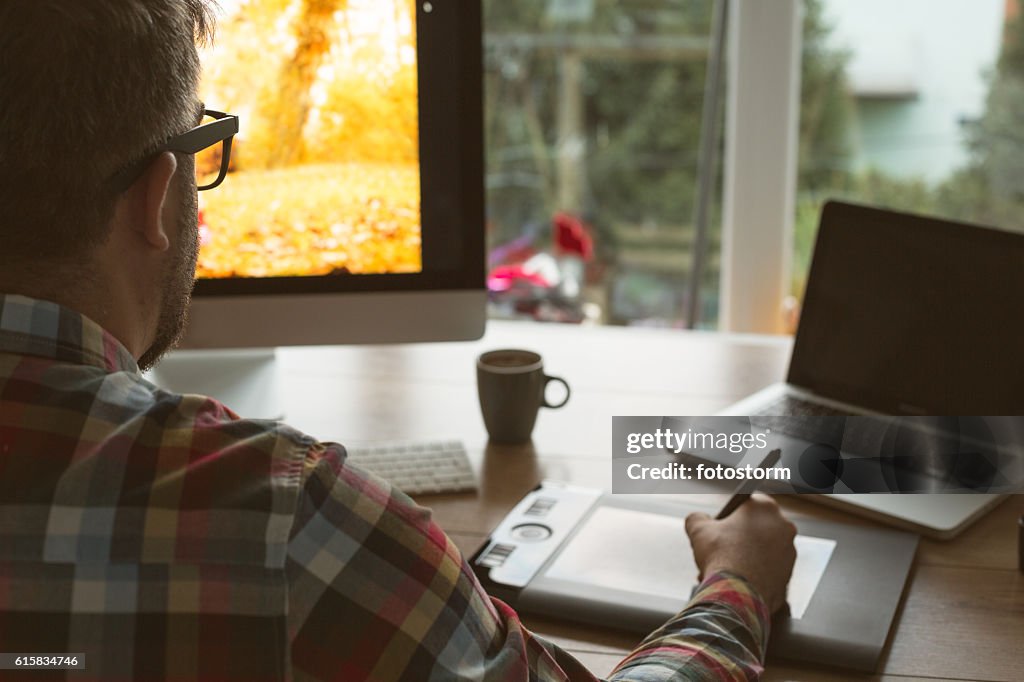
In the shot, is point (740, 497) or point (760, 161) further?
point (760, 161)

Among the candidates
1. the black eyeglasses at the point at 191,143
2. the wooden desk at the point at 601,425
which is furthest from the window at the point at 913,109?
the black eyeglasses at the point at 191,143

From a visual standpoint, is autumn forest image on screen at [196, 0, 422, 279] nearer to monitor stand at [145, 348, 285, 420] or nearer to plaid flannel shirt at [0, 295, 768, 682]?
monitor stand at [145, 348, 285, 420]

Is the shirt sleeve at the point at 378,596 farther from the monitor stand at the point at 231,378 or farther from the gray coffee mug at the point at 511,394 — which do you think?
the monitor stand at the point at 231,378

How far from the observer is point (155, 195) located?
2.23 feet

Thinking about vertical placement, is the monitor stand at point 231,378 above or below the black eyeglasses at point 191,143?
below

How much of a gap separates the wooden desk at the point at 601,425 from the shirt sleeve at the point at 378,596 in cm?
26

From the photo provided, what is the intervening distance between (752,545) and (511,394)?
1.38ft

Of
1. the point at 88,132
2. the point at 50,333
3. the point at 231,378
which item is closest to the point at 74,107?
the point at 88,132

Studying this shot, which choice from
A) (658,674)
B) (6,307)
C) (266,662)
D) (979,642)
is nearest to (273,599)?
(266,662)

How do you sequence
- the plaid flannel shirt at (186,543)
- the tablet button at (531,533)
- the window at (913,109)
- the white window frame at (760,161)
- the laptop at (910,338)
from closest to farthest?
1. the plaid flannel shirt at (186,543)
2. the tablet button at (531,533)
3. the laptop at (910,338)
4. the white window frame at (760,161)
5. the window at (913,109)

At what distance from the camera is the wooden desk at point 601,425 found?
90 cm

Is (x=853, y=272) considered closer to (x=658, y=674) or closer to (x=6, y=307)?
(x=658, y=674)

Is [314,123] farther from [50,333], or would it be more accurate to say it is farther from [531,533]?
[50,333]

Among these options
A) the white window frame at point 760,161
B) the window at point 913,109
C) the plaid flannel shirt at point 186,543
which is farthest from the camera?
the window at point 913,109
